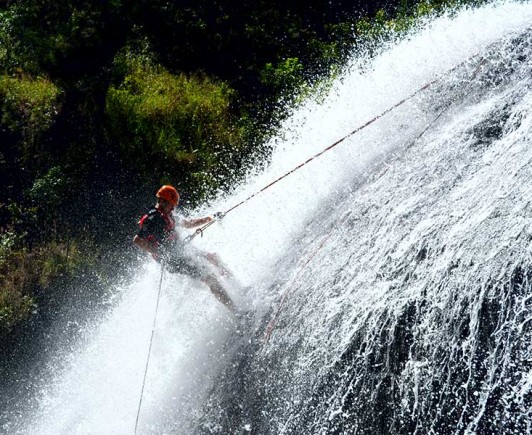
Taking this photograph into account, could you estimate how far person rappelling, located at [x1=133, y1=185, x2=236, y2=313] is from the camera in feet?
22.4

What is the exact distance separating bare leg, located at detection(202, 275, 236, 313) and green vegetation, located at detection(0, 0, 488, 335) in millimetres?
3116

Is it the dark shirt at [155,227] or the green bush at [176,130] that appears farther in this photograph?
the green bush at [176,130]

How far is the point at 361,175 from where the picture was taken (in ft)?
24.1

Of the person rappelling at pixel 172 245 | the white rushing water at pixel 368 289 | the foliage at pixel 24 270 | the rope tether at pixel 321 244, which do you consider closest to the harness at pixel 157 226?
the person rappelling at pixel 172 245

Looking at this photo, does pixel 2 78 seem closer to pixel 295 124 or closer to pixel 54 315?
pixel 54 315

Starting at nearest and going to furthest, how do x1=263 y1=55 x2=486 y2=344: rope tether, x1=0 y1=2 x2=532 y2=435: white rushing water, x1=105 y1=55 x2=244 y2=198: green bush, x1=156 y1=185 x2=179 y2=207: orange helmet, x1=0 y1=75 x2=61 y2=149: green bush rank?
x1=0 y1=2 x2=532 y2=435: white rushing water, x1=263 y1=55 x2=486 y2=344: rope tether, x1=156 y1=185 x2=179 y2=207: orange helmet, x1=105 y1=55 x2=244 y2=198: green bush, x1=0 y1=75 x2=61 y2=149: green bush

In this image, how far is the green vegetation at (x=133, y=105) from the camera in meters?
10.1

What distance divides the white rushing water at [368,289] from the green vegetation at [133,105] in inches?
46.2

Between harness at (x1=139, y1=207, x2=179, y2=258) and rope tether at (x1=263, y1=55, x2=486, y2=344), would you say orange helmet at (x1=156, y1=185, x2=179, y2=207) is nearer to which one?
harness at (x1=139, y1=207, x2=179, y2=258)

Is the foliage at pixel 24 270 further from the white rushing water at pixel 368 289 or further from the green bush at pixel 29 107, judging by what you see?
the green bush at pixel 29 107

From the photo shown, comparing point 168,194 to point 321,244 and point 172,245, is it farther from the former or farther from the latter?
point 321,244

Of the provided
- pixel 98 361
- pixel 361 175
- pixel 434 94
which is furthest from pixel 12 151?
pixel 434 94

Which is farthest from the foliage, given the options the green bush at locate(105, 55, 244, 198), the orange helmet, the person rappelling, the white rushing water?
the orange helmet

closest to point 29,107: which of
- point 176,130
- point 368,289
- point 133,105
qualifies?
point 133,105
